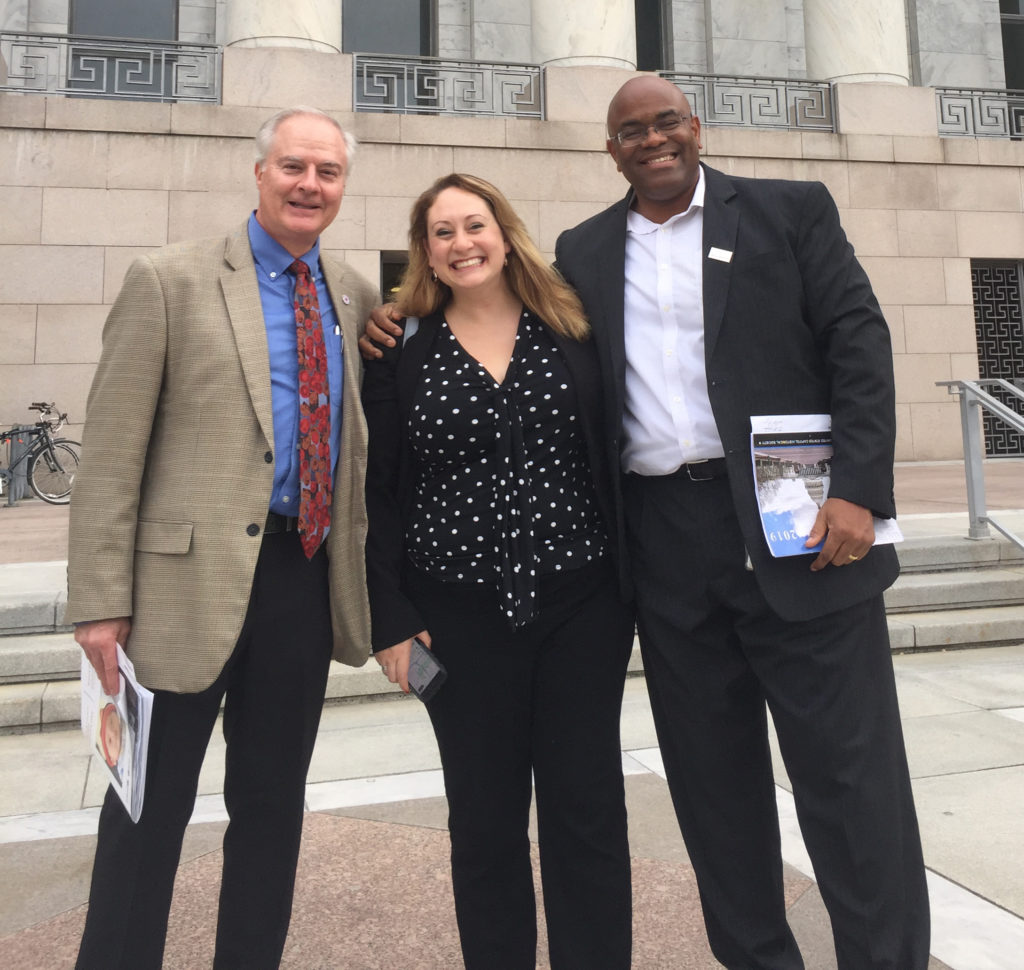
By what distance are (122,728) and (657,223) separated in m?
1.78

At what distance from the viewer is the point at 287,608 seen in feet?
7.11

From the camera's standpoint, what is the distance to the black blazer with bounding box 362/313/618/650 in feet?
7.30

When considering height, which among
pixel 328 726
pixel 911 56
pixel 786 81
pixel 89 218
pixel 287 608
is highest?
pixel 911 56

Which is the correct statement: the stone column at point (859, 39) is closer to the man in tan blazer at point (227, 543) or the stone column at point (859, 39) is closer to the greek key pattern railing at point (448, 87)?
the greek key pattern railing at point (448, 87)

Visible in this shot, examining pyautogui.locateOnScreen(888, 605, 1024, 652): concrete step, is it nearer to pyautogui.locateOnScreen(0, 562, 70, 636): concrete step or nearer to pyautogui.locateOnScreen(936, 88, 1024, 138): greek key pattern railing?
pyautogui.locateOnScreen(0, 562, 70, 636): concrete step

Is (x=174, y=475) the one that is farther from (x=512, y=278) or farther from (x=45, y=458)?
(x=45, y=458)

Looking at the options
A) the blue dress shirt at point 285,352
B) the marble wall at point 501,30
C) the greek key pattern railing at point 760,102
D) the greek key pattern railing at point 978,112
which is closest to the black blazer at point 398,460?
the blue dress shirt at point 285,352

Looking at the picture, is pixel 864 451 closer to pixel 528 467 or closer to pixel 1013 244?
pixel 528 467

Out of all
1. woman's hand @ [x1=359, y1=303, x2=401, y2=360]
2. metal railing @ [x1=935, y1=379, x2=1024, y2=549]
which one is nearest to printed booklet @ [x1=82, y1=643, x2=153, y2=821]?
woman's hand @ [x1=359, y1=303, x2=401, y2=360]

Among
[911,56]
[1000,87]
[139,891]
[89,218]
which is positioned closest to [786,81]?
[911,56]

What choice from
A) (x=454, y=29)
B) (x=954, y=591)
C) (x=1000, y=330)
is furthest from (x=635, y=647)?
(x=454, y=29)

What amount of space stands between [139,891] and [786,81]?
14774 mm

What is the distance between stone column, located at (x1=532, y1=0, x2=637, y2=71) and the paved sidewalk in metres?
10.5

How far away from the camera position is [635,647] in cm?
535
